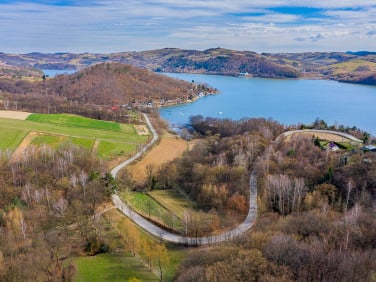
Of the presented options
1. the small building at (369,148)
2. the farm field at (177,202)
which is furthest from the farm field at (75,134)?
the small building at (369,148)

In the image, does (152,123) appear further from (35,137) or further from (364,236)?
(364,236)

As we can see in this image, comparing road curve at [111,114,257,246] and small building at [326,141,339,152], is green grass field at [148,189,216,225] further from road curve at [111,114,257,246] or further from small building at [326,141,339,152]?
small building at [326,141,339,152]

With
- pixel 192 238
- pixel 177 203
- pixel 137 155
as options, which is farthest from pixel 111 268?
pixel 137 155

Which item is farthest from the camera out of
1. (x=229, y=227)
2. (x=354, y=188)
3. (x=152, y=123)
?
(x=152, y=123)

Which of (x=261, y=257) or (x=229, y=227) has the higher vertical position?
(x=261, y=257)

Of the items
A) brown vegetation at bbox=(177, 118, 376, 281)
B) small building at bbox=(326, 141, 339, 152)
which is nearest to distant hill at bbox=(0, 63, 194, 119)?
small building at bbox=(326, 141, 339, 152)

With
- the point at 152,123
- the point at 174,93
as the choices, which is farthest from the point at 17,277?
the point at 174,93
